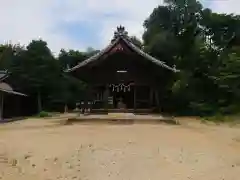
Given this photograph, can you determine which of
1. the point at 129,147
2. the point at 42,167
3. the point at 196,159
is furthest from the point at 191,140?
the point at 42,167

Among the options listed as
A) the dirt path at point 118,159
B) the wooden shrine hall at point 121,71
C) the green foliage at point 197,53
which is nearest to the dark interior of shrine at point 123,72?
the wooden shrine hall at point 121,71

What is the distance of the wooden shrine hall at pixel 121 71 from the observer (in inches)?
989

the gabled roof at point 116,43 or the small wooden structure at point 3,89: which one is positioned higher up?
the gabled roof at point 116,43

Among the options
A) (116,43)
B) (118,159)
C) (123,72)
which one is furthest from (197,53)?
(118,159)

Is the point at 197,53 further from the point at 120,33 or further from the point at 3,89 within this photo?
the point at 3,89

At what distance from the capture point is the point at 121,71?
25719 millimetres

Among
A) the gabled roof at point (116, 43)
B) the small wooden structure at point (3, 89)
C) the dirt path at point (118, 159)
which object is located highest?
the gabled roof at point (116, 43)

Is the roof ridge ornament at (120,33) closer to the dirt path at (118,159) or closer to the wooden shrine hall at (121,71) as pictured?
the wooden shrine hall at (121,71)

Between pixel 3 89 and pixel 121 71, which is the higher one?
pixel 121 71

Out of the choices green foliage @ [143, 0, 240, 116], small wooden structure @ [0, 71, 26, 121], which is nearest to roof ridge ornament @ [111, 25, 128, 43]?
green foliage @ [143, 0, 240, 116]

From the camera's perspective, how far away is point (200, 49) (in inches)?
→ 1363

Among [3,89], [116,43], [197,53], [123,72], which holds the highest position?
[197,53]

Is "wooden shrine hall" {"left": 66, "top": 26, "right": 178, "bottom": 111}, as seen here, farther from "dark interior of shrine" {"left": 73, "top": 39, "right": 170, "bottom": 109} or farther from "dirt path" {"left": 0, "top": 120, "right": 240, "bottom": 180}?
"dirt path" {"left": 0, "top": 120, "right": 240, "bottom": 180}

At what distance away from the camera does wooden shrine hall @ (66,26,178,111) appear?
82.4 ft
